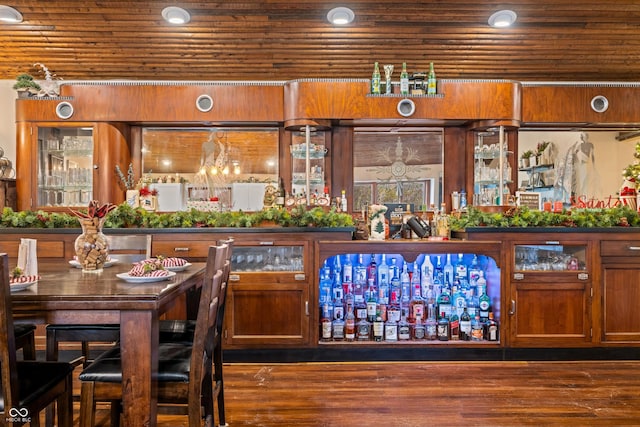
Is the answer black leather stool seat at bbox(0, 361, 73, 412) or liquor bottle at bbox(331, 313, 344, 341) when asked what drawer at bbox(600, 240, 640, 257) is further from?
black leather stool seat at bbox(0, 361, 73, 412)

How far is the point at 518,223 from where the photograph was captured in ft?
12.5

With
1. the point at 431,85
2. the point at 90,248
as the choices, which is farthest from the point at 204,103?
the point at 90,248

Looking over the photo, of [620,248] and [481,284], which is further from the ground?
[620,248]

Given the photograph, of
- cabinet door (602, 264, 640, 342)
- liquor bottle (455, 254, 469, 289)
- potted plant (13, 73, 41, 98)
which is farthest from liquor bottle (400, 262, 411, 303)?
potted plant (13, 73, 41, 98)

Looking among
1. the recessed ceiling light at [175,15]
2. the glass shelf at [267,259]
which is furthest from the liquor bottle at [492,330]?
the recessed ceiling light at [175,15]

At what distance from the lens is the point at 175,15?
4320 millimetres

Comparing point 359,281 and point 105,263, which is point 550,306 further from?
point 105,263

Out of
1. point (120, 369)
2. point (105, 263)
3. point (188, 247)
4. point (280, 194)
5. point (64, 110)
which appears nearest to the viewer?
point (120, 369)

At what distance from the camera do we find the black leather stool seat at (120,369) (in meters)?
1.88

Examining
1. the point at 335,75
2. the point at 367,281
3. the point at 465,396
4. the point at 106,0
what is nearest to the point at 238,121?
the point at 335,75

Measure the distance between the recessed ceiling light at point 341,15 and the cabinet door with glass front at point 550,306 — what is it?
251 cm

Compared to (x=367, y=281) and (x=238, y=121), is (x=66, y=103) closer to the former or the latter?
(x=238, y=121)

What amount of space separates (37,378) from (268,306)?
6.64ft

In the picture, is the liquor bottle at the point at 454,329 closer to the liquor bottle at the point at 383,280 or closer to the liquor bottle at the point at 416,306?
the liquor bottle at the point at 416,306
